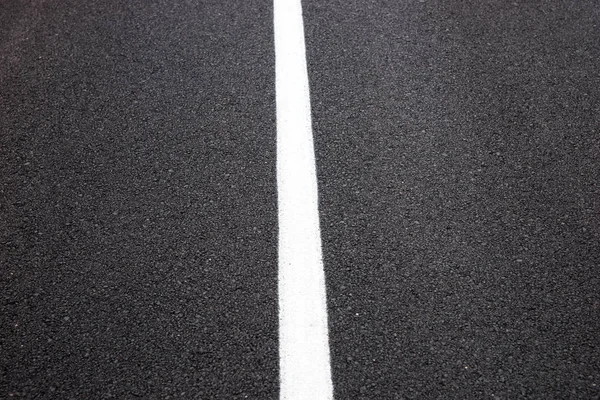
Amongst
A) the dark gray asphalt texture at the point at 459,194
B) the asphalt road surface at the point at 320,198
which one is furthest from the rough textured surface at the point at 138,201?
the dark gray asphalt texture at the point at 459,194

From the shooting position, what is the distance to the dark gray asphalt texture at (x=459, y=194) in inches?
92.8

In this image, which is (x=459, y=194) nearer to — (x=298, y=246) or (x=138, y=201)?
(x=298, y=246)

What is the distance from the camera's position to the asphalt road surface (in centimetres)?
237

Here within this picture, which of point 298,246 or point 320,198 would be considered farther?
point 320,198

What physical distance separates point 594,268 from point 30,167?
309 cm

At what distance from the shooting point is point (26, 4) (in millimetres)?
4379

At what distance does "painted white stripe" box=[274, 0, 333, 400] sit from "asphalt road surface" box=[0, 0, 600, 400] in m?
0.06

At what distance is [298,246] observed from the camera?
277cm

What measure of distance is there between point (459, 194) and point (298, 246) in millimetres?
940

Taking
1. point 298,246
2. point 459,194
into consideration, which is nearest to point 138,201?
point 298,246

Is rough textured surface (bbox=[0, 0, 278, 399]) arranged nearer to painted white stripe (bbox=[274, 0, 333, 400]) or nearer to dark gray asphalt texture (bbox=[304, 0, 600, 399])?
painted white stripe (bbox=[274, 0, 333, 400])

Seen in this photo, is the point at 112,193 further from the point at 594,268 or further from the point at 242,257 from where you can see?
the point at 594,268

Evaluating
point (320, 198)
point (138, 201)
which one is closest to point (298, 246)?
point (320, 198)

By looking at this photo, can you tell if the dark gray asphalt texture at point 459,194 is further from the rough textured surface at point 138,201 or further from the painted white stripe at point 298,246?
the rough textured surface at point 138,201
